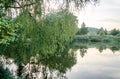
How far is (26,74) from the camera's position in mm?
15023

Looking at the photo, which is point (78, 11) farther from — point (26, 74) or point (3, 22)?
point (26, 74)

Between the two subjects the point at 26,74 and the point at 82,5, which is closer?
the point at 82,5

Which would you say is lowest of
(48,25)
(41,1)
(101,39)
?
(101,39)

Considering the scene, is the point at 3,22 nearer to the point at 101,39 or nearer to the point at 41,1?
the point at 41,1

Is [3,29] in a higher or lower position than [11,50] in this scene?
higher

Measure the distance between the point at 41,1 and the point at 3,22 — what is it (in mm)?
2790

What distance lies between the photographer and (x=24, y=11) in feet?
30.3

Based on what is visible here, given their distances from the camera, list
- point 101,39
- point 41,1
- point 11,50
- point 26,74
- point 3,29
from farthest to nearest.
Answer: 1. point 101,39
2. point 26,74
3. point 11,50
4. point 41,1
5. point 3,29

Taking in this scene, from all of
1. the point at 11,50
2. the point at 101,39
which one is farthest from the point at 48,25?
the point at 101,39


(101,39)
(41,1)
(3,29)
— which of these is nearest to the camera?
(3,29)

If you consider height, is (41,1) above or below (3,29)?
above

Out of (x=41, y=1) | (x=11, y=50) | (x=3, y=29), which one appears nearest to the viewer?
(x=3, y=29)

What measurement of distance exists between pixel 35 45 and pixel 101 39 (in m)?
74.3

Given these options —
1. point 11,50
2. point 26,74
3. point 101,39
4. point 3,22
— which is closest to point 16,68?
point 26,74
